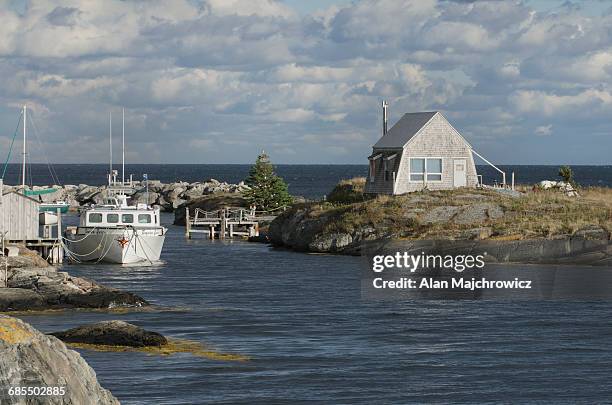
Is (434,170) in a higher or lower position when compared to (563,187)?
higher

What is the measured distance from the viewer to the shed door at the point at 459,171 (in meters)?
71.1

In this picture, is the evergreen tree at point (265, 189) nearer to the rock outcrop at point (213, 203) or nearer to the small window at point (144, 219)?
the rock outcrop at point (213, 203)

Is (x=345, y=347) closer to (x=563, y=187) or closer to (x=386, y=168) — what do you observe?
(x=386, y=168)

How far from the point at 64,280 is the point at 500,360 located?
1710cm

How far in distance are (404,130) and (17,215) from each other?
30921 mm

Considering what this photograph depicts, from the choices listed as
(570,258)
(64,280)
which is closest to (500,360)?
(64,280)

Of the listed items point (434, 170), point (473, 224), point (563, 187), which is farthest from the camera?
point (563, 187)

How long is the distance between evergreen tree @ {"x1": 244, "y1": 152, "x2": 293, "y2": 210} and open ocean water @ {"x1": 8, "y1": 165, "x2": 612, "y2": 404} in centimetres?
3618

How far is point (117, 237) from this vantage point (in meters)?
59.1

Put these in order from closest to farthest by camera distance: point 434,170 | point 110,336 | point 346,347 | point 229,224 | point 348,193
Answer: point 110,336 < point 346,347 < point 434,170 < point 348,193 < point 229,224

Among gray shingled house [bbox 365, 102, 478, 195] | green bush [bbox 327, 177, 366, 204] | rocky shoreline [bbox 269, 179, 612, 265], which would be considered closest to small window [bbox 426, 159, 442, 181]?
gray shingled house [bbox 365, 102, 478, 195]

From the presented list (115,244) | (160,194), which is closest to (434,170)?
(115,244)

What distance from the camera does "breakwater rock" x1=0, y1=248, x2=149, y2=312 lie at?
37375mm

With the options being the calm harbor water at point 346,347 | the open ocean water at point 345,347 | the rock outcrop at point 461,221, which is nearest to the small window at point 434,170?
the rock outcrop at point 461,221
